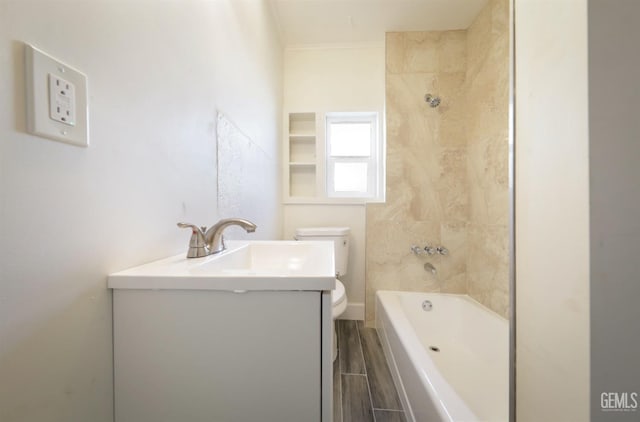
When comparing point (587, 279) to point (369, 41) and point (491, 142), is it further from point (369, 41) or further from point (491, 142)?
point (369, 41)

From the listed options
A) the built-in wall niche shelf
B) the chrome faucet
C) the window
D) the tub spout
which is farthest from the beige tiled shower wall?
the chrome faucet

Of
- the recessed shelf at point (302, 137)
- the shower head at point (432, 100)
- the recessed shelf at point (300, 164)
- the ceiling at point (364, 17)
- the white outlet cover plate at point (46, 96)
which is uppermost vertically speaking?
the ceiling at point (364, 17)

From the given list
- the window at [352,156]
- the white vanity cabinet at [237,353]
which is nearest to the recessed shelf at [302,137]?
the window at [352,156]

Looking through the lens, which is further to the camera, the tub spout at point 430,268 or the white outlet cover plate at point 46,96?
the tub spout at point 430,268

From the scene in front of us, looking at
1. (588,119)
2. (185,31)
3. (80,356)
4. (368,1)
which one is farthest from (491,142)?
(80,356)

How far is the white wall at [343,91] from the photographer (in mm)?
1983

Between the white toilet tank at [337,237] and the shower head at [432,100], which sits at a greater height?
the shower head at [432,100]

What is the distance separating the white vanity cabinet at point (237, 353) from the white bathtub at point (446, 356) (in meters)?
0.60

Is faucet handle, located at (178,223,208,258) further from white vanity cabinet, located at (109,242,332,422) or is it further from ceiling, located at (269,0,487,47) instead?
ceiling, located at (269,0,487,47)

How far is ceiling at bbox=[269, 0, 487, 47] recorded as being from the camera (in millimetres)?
1598

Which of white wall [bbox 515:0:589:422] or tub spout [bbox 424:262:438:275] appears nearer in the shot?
white wall [bbox 515:0:589:422]

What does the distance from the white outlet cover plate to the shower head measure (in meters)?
2.01

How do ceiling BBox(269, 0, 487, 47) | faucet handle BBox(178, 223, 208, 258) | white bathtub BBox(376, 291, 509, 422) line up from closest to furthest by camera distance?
faucet handle BBox(178, 223, 208, 258) → white bathtub BBox(376, 291, 509, 422) → ceiling BBox(269, 0, 487, 47)

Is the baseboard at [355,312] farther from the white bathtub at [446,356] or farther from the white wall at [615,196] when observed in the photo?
the white wall at [615,196]
